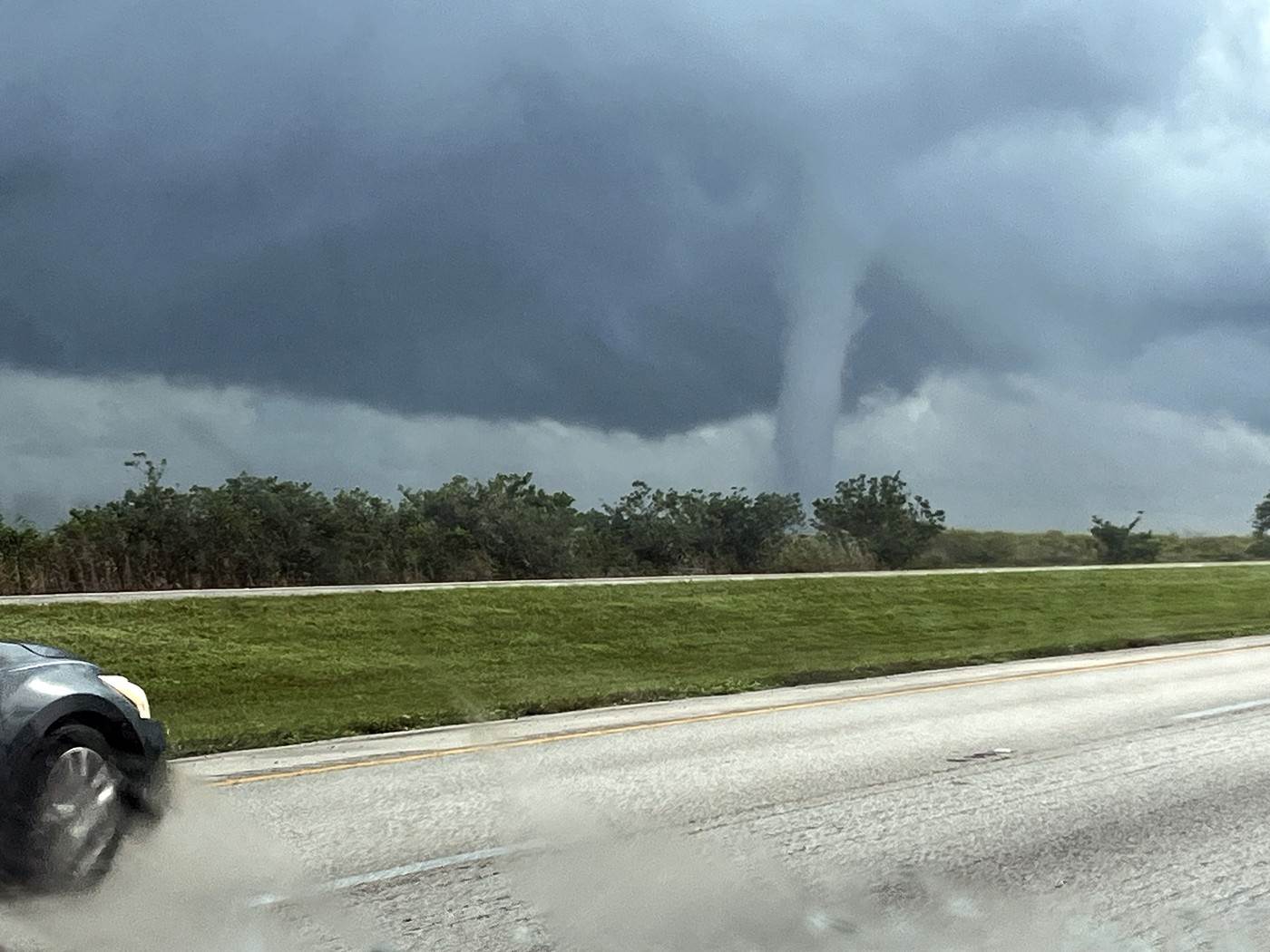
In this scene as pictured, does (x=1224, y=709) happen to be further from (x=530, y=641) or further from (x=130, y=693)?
(x=530, y=641)

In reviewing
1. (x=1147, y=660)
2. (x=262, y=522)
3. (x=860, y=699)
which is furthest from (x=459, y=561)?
(x=860, y=699)

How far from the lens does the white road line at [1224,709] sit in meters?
14.1

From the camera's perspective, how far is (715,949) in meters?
5.67

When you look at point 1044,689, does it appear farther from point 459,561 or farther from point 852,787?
point 459,561

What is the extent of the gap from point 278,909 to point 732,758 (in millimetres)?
5651

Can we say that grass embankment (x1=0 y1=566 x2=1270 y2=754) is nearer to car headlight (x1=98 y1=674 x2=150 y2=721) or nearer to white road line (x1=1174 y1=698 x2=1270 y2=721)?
car headlight (x1=98 y1=674 x2=150 y2=721)

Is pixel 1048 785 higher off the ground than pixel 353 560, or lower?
lower

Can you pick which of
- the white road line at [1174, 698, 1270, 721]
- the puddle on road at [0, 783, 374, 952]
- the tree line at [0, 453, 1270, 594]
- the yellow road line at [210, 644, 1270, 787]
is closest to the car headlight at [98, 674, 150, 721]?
the puddle on road at [0, 783, 374, 952]

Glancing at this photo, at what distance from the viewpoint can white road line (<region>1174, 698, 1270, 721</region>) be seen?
46.4ft

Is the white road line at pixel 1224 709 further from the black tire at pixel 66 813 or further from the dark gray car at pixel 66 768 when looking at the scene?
the black tire at pixel 66 813

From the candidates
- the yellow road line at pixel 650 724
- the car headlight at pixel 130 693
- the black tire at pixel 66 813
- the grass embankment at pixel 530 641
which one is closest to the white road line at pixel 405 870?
the black tire at pixel 66 813

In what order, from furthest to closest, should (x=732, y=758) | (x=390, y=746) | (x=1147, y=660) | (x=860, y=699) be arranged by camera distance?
(x=1147, y=660) < (x=860, y=699) < (x=390, y=746) < (x=732, y=758)

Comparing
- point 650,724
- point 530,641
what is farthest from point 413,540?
point 650,724

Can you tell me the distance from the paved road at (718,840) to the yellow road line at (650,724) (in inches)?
2.6
